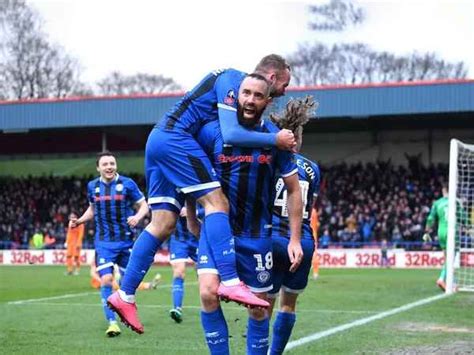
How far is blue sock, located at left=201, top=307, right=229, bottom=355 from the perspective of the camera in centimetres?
563

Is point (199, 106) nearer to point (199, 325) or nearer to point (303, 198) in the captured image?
point (303, 198)

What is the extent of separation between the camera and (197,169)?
5699mm

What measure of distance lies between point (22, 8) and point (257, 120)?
47.9 metres

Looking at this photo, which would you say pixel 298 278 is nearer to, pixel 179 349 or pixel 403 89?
pixel 179 349

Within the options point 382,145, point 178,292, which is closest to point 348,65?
point 382,145

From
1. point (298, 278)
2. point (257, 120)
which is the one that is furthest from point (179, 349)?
Result: point (257, 120)

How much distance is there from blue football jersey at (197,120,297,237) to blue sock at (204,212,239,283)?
8.6 inches

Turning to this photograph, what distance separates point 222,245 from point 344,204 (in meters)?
30.6

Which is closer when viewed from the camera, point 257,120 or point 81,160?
point 257,120

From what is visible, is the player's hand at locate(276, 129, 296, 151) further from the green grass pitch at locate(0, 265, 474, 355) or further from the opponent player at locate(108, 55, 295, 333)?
the green grass pitch at locate(0, 265, 474, 355)

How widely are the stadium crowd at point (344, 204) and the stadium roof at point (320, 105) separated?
409 centimetres

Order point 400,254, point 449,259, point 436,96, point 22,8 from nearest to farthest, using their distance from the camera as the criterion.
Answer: point 449,259 → point 400,254 → point 436,96 → point 22,8

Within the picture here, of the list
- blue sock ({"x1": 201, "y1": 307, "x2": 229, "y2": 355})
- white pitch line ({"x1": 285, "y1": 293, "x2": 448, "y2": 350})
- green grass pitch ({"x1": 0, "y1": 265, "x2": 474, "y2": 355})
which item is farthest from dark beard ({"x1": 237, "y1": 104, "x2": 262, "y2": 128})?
white pitch line ({"x1": 285, "y1": 293, "x2": 448, "y2": 350})

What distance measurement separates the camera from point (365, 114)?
108 feet
